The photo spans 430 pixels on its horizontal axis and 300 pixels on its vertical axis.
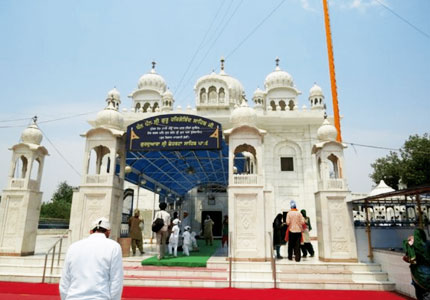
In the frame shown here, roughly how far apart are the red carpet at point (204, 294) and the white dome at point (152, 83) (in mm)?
21258

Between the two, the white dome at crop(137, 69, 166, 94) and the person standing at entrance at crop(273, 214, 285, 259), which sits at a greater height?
the white dome at crop(137, 69, 166, 94)

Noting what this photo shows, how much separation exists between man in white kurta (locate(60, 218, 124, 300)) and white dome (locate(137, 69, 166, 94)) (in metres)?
24.4

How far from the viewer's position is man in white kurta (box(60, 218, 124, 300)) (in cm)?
236

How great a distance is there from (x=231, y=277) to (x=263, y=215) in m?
2.02

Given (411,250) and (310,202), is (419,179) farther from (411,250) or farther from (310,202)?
(411,250)

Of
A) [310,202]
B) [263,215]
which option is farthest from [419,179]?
[263,215]

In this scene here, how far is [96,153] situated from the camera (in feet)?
32.8

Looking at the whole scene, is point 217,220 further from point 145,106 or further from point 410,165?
point 410,165

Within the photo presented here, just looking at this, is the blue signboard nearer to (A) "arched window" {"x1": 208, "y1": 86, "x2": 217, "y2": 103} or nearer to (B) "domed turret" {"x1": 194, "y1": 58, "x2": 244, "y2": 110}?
(B) "domed turret" {"x1": 194, "y1": 58, "x2": 244, "y2": 110}

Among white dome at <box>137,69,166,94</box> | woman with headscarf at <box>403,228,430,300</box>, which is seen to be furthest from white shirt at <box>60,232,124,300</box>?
white dome at <box>137,69,166,94</box>

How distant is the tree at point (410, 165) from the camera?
26.5 metres

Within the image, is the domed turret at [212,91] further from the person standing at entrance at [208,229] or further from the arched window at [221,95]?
the person standing at entrance at [208,229]

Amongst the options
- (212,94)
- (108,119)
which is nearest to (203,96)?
(212,94)

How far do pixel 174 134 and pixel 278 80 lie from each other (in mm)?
16698
